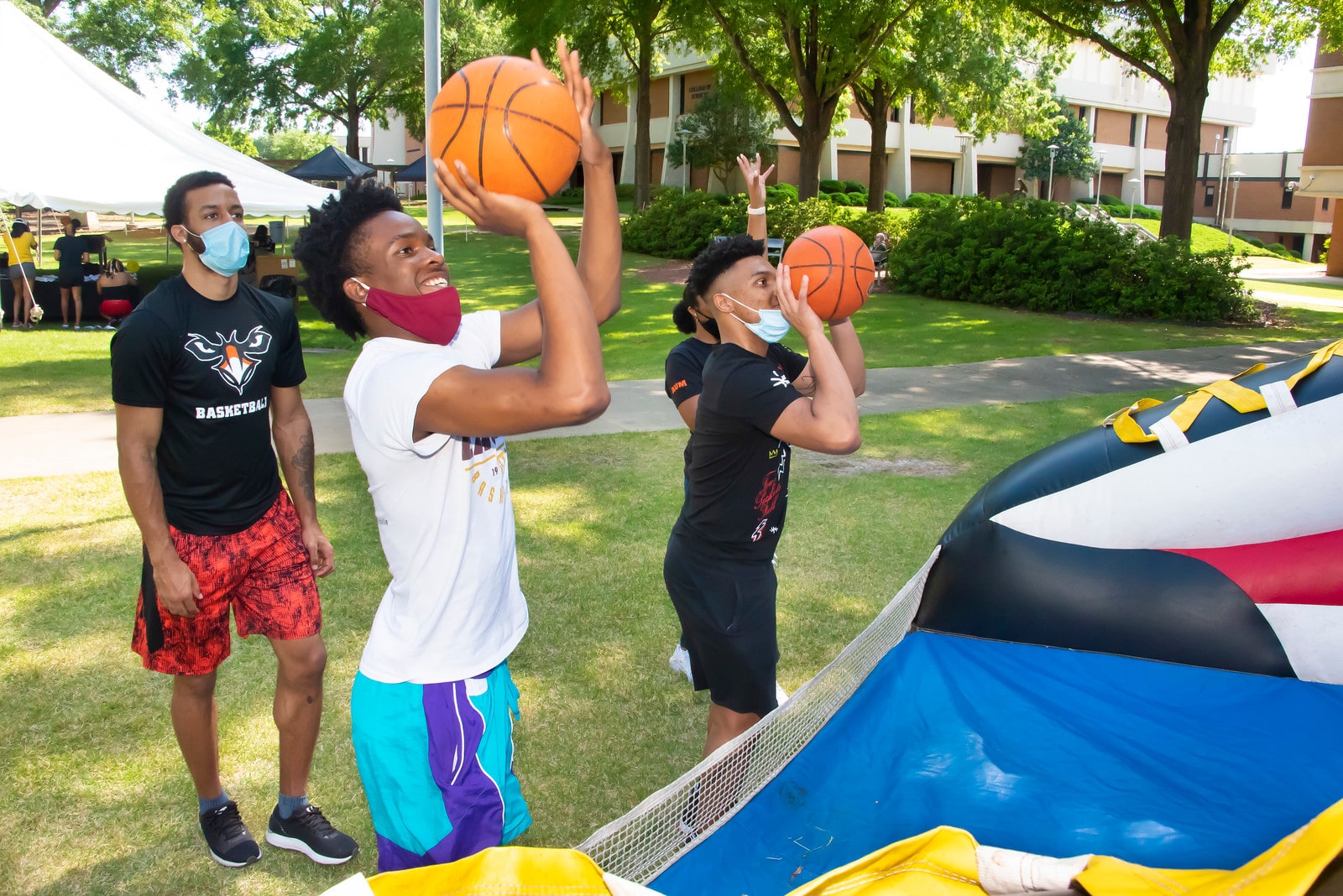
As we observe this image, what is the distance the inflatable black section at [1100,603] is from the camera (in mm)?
3285

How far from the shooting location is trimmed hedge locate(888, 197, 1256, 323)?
54.2ft

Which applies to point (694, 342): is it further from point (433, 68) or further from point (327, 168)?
point (327, 168)

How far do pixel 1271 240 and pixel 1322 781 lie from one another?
6497cm

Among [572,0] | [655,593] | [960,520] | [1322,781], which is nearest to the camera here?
[1322,781]

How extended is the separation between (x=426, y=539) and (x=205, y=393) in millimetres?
1363

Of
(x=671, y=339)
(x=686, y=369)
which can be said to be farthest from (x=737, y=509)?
(x=671, y=339)

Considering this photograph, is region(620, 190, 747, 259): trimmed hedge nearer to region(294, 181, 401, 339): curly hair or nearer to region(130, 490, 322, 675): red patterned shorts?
region(130, 490, 322, 675): red patterned shorts

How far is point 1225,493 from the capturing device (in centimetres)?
340

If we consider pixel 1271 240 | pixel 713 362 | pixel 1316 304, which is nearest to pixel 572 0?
pixel 1316 304

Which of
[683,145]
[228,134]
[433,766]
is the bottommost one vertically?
[433,766]

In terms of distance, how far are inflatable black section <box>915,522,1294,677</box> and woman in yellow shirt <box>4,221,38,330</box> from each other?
52.6 feet

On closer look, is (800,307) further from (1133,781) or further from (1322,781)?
(1322,781)

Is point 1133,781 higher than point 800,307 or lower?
lower

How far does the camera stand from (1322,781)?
9.28 ft
